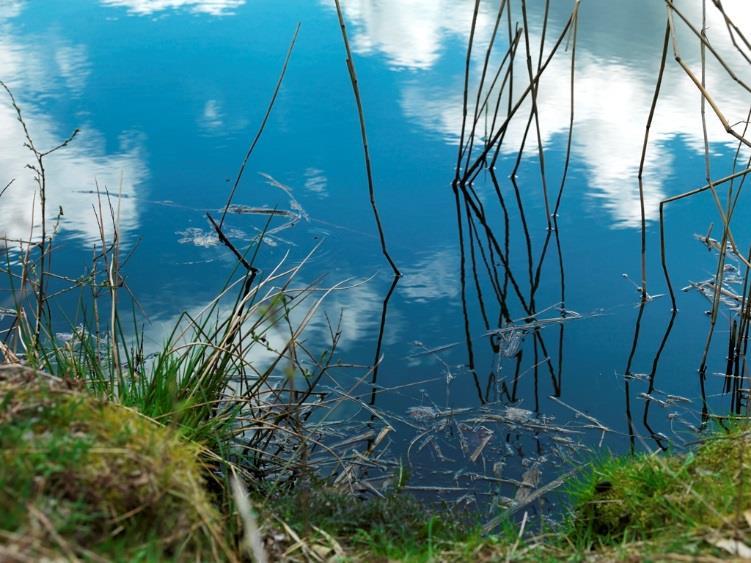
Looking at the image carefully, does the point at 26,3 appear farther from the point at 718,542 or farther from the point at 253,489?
the point at 718,542

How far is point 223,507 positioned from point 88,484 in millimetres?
605

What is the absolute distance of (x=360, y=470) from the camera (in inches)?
95.7

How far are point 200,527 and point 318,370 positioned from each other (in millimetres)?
1409

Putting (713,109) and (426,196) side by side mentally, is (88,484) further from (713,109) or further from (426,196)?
(426,196)

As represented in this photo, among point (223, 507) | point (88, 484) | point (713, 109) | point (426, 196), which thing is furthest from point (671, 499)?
point (426, 196)

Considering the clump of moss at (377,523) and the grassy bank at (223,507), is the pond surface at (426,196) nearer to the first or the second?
the clump of moss at (377,523)

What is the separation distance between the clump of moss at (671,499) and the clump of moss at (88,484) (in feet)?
2.71

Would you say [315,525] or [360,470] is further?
[360,470]

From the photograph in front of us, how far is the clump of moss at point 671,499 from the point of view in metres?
1.61

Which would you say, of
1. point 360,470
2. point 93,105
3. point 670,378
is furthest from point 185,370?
point 93,105

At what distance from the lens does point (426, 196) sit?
163 inches

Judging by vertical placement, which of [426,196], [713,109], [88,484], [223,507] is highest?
[713,109]

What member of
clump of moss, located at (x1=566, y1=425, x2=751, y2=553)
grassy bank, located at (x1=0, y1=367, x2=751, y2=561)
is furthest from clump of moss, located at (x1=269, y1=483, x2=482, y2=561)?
clump of moss, located at (x1=566, y1=425, x2=751, y2=553)

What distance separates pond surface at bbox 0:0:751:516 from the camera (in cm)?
286
